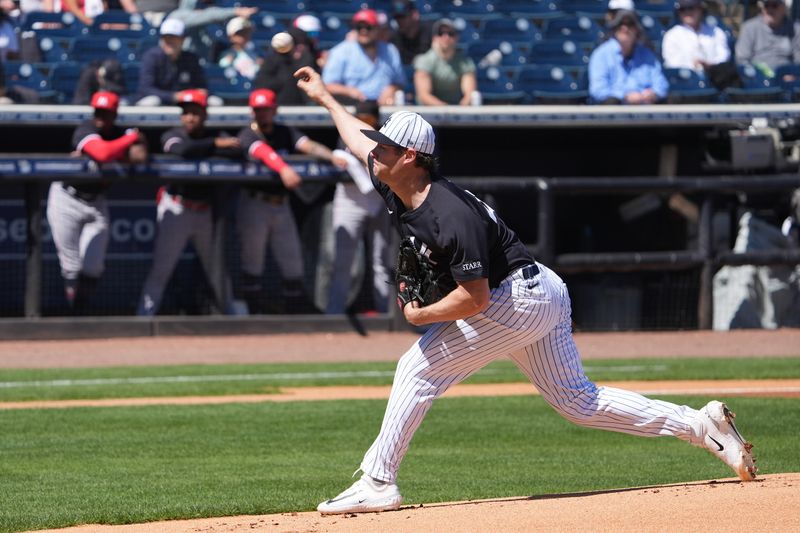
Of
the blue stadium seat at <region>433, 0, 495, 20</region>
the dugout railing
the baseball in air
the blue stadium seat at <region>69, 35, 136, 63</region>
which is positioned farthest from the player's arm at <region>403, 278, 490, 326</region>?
the blue stadium seat at <region>433, 0, 495, 20</region>

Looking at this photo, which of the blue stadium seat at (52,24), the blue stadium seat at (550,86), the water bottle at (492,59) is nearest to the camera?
the blue stadium seat at (550,86)

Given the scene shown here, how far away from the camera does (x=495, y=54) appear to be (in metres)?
14.8

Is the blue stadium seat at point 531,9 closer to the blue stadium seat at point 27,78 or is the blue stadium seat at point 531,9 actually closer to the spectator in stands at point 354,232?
the spectator in stands at point 354,232

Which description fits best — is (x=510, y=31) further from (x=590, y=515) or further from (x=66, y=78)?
(x=590, y=515)

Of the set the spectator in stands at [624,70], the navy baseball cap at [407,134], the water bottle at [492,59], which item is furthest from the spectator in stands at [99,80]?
the navy baseball cap at [407,134]

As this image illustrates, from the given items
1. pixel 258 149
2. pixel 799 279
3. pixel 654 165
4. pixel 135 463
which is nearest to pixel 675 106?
pixel 654 165

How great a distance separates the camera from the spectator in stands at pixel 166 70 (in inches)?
491

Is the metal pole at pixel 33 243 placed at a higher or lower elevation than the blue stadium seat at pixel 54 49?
lower

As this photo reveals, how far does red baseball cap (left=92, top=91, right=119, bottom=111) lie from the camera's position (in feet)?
36.8

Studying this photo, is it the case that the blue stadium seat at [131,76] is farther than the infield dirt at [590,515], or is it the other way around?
the blue stadium seat at [131,76]

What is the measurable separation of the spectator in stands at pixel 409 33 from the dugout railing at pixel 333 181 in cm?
285

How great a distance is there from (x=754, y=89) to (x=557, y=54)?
2.22 metres

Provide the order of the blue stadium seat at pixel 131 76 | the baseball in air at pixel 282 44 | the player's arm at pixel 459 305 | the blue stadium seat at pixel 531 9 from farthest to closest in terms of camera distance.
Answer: the blue stadium seat at pixel 531 9, the blue stadium seat at pixel 131 76, the baseball in air at pixel 282 44, the player's arm at pixel 459 305

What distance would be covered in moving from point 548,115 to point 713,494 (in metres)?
8.24
